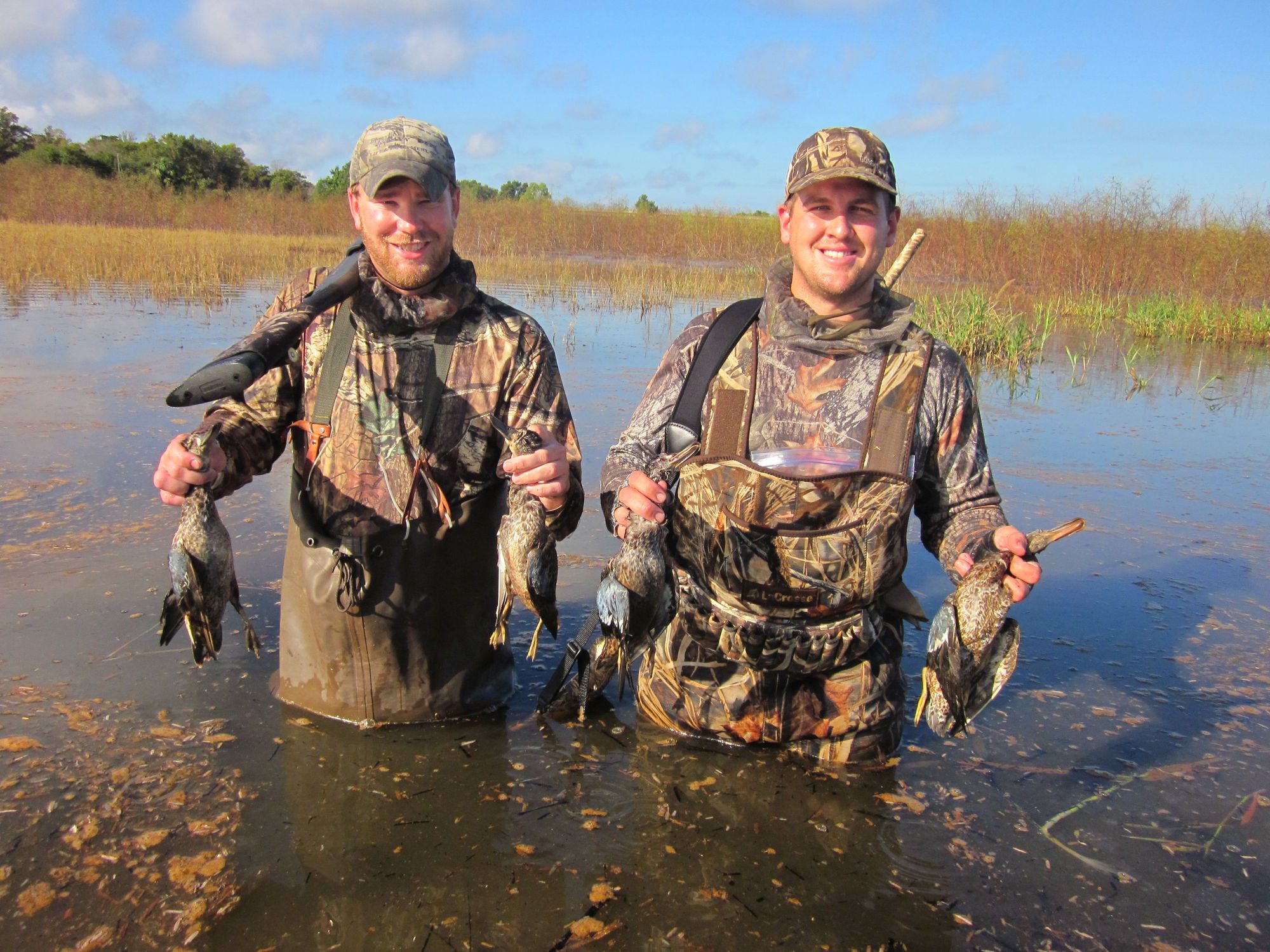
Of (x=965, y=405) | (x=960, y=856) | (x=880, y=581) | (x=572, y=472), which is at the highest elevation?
(x=965, y=405)

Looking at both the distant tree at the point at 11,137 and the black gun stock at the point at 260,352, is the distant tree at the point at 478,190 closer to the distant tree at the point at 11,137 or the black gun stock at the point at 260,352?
the distant tree at the point at 11,137

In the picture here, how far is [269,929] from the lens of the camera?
104 inches

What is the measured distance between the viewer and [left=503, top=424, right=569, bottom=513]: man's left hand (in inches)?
118

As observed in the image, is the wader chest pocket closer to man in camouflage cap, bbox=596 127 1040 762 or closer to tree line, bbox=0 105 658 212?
man in camouflage cap, bbox=596 127 1040 762

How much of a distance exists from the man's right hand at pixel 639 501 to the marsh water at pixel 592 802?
0.99 m

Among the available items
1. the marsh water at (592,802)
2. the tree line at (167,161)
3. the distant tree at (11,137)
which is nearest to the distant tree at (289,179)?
the tree line at (167,161)

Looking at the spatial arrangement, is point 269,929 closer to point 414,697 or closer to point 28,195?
point 414,697

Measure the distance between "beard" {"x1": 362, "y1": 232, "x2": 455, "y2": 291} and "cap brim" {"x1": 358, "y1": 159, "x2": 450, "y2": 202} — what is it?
6.0 inches

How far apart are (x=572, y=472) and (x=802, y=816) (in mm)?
1385

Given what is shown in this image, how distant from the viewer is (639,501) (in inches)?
121

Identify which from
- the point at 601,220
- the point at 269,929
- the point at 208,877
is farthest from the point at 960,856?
the point at 601,220

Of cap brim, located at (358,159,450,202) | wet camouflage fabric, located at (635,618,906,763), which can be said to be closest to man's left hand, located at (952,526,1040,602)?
wet camouflage fabric, located at (635,618,906,763)

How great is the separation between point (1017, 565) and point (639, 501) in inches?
45.7

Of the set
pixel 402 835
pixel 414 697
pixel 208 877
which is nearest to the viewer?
pixel 208 877
